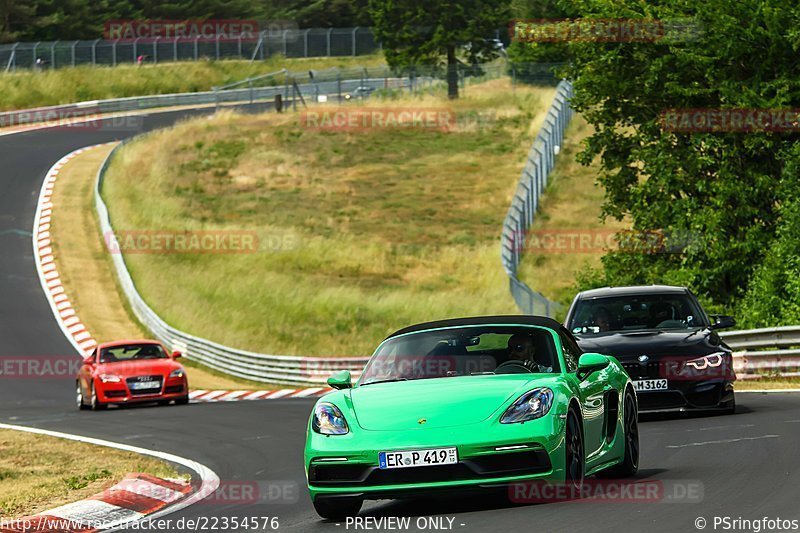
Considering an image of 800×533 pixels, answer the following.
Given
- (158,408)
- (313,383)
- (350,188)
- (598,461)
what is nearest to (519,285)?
(313,383)

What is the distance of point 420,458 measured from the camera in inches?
348

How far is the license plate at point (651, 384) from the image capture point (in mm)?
15188

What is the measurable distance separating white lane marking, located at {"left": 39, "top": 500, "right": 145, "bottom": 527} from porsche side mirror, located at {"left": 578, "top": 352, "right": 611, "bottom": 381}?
332 cm

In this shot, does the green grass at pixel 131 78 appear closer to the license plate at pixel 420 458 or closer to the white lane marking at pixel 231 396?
the white lane marking at pixel 231 396

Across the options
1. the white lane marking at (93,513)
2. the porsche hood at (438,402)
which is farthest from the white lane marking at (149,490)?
the porsche hood at (438,402)

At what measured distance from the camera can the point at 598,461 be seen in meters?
10.1

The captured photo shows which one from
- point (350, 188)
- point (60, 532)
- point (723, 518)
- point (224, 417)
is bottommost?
point (350, 188)

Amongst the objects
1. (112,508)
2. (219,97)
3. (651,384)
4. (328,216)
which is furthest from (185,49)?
(112,508)

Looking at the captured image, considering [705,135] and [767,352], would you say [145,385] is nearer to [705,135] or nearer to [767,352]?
[767,352]

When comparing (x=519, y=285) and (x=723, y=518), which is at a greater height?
(x=723, y=518)

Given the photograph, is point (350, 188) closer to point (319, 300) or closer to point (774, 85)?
point (319, 300)

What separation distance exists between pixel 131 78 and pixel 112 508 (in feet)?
252

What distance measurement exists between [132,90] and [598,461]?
77.3 metres

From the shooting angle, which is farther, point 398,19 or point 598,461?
point 398,19
